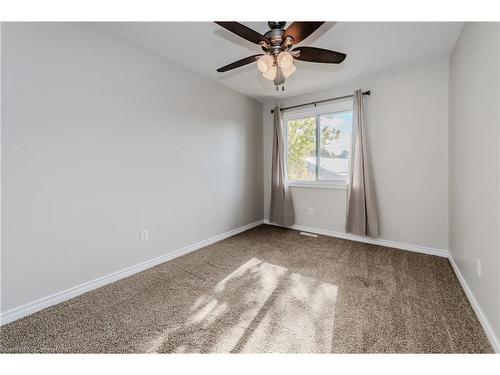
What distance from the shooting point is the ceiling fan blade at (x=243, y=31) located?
1393mm

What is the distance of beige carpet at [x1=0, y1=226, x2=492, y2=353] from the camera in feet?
4.29

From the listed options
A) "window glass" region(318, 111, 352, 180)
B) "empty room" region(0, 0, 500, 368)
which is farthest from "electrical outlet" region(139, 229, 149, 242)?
"window glass" region(318, 111, 352, 180)

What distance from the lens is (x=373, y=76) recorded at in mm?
2928

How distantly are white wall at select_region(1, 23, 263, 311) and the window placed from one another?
5.13 ft

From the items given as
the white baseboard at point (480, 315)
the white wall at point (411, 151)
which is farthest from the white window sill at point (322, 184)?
the white baseboard at point (480, 315)

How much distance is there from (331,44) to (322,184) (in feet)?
6.45

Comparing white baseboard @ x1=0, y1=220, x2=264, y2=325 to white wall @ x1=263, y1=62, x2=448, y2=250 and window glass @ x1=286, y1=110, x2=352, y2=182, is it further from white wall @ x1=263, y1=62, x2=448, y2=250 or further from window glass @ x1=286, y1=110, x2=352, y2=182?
white wall @ x1=263, y1=62, x2=448, y2=250

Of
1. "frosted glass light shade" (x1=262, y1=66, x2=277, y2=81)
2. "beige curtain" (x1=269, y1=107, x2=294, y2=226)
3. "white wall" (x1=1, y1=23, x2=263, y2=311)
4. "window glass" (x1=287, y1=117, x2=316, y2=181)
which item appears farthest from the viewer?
"beige curtain" (x1=269, y1=107, x2=294, y2=226)

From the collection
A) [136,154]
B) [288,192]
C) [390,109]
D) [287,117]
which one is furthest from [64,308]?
[390,109]

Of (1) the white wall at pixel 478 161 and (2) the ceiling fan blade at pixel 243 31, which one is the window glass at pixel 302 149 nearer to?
(1) the white wall at pixel 478 161

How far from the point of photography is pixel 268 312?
1623 millimetres

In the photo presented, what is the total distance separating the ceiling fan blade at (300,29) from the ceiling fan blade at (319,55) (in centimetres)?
14

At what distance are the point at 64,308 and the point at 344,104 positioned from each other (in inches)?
154

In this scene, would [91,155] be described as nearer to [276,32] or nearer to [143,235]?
[143,235]
